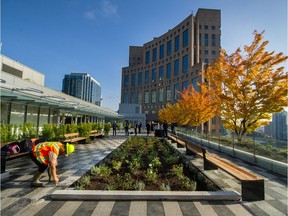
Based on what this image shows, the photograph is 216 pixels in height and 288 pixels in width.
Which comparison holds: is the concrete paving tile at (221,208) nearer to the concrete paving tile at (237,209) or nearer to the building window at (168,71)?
the concrete paving tile at (237,209)

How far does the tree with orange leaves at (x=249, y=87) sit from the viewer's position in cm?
1079

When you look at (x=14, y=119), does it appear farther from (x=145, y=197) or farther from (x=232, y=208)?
(x=232, y=208)

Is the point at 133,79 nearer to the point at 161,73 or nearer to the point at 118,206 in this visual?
the point at 161,73

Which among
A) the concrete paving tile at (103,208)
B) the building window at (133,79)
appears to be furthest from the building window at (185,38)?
the concrete paving tile at (103,208)

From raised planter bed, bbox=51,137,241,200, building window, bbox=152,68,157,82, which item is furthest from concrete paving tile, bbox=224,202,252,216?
building window, bbox=152,68,157,82

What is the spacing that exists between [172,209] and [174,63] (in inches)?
2514

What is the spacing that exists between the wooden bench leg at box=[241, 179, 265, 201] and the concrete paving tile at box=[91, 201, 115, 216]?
3.00 m

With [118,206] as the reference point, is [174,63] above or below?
above

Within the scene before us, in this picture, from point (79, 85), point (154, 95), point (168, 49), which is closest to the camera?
point (168, 49)

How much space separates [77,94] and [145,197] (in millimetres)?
122532

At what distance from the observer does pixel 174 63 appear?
64.4 meters

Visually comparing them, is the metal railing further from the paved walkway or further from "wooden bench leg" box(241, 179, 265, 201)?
"wooden bench leg" box(241, 179, 265, 201)

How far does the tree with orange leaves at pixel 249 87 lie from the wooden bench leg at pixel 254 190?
6234 millimetres

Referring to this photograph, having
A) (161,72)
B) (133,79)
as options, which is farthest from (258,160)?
(133,79)
